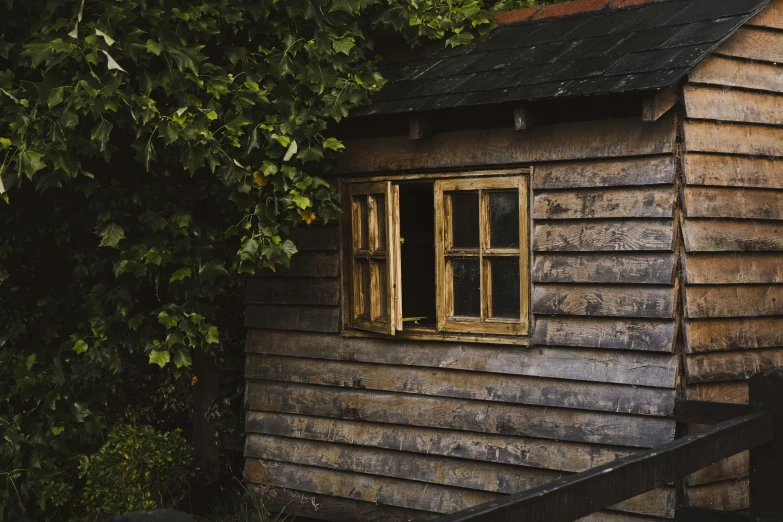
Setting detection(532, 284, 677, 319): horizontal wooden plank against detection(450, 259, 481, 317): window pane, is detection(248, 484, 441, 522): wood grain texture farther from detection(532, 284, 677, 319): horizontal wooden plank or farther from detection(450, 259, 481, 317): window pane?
detection(532, 284, 677, 319): horizontal wooden plank

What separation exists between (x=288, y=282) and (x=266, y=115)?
4.82ft

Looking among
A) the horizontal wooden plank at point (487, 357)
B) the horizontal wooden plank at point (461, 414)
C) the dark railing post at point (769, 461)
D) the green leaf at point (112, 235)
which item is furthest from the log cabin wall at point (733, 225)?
the green leaf at point (112, 235)

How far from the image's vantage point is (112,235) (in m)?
7.02

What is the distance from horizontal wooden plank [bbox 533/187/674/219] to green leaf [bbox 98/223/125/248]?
2851 millimetres

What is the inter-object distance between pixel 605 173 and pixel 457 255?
1.18m

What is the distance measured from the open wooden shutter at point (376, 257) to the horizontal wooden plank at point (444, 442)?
755mm

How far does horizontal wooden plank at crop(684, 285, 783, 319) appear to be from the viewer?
19.1 feet

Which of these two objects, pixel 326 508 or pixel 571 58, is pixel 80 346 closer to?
pixel 326 508

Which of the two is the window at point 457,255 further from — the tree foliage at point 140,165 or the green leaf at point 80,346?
the green leaf at point 80,346

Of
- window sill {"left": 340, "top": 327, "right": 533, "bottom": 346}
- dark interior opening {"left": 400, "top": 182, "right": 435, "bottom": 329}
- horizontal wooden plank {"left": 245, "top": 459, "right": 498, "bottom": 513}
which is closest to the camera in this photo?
window sill {"left": 340, "top": 327, "right": 533, "bottom": 346}

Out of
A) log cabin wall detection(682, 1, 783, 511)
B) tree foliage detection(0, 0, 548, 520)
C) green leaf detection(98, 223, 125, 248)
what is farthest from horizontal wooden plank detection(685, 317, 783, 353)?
green leaf detection(98, 223, 125, 248)

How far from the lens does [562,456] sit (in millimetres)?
6270

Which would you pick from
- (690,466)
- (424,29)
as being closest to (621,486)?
(690,466)

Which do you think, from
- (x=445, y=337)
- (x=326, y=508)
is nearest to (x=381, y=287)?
(x=445, y=337)
